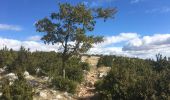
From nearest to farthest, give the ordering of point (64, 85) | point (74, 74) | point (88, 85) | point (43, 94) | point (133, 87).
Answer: point (133, 87) < point (43, 94) < point (64, 85) < point (88, 85) < point (74, 74)

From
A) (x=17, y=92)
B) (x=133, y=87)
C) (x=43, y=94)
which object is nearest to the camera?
(x=17, y=92)

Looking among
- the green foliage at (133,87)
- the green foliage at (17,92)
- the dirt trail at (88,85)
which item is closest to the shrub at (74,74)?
the dirt trail at (88,85)

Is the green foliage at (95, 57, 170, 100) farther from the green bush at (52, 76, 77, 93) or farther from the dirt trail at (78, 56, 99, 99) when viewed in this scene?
the green bush at (52, 76, 77, 93)

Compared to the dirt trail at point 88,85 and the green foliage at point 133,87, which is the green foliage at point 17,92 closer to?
the green foliage at point 133,87

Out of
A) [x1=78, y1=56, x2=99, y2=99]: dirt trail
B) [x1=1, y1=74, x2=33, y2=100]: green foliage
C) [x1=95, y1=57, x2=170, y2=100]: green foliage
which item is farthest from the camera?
[x1=78, y1=56, x2=99, y2=99]: dirt trail

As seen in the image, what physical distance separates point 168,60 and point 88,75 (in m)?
6.58

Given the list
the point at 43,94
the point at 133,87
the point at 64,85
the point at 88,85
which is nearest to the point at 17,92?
the point at 43,94

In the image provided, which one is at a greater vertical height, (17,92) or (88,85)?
(17,92)

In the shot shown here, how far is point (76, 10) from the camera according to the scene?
2261 centimetres

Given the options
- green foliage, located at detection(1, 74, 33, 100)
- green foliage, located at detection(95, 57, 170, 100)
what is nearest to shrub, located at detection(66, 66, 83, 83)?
green foliage, located at detection(95, 57, 170, 100)

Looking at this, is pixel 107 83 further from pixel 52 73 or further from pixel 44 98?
pixel 52 73

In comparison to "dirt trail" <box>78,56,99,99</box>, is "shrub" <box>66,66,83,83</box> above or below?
above

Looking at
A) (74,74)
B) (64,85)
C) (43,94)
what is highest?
(74,74)

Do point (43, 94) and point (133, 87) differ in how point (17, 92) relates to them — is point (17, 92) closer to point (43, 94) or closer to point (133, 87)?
point (43, 94)
